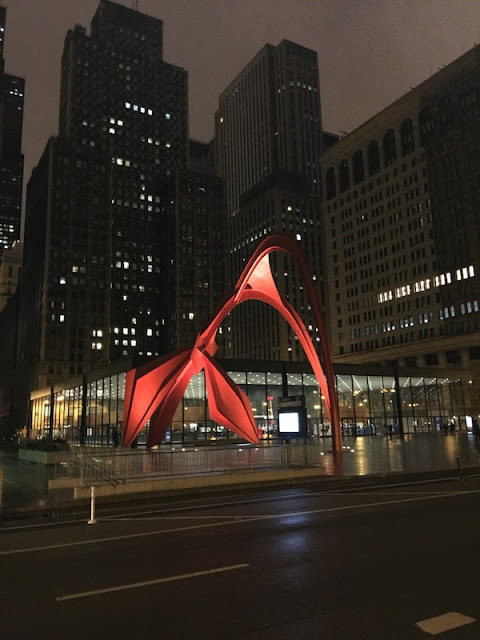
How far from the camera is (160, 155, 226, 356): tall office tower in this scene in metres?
159

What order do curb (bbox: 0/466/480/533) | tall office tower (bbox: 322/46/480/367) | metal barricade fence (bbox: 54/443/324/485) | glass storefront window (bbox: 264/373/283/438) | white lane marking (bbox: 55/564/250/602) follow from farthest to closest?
tall office tower (bbox: 322/46/480/367)
glass storefront window (bbox: 264/373/283/438)
metal barricade fence (bbox: 54/443/324/485)
curb (bbox: 0/466/480/533)
white lane marking (bbox: 55/564/250/602)

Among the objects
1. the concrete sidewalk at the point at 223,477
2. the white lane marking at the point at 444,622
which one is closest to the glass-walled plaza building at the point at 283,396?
the concrete sidewalk at the point at 223,477

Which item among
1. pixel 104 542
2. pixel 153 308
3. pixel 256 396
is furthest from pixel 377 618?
pixel 153 308

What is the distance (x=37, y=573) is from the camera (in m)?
7.79

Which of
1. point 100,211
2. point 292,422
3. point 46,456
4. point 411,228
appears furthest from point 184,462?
point 100,211

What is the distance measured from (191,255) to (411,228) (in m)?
71.2

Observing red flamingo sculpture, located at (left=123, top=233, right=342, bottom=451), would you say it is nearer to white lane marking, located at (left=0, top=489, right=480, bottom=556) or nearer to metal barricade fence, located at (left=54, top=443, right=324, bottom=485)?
metal barricade fence, located at (left=54, top=443, right=324, bottom=485)

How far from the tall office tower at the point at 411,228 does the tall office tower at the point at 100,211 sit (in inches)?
2340

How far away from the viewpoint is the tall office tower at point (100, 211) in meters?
136

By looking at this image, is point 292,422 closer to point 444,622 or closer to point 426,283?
point 444,622

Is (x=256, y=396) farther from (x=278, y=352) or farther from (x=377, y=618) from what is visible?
(x=278, y=352)

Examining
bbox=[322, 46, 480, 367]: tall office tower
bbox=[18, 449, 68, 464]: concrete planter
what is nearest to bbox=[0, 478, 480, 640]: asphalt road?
bbox=[18, 449, 68, 464]: concrete planter

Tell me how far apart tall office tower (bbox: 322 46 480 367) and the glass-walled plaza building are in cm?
3572

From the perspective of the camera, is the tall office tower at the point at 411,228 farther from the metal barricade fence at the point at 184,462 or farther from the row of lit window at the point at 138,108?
the metal barricade fence at the point at 184,462
